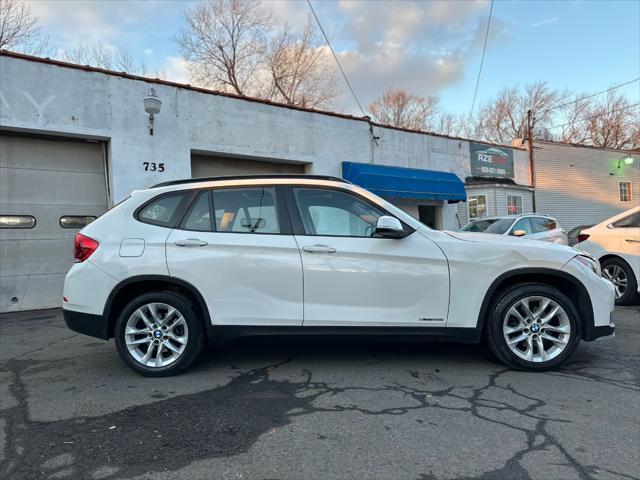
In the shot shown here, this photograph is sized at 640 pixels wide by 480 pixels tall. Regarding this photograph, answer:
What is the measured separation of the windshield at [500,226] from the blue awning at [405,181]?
2.82m

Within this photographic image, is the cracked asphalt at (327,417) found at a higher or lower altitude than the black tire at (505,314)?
lower

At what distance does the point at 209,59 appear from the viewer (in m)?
24.2

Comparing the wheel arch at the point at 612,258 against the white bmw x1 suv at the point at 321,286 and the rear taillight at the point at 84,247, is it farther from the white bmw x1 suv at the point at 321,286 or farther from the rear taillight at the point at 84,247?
the rear taillight at the point at 84,247

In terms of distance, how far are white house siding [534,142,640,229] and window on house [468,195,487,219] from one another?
3366 mm

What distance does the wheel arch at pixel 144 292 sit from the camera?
388 centimetres

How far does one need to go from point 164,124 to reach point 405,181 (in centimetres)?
710

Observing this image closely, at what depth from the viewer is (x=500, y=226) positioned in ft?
35.4

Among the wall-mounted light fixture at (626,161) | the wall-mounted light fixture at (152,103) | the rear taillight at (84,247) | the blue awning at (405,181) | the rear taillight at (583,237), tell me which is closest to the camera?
the rear taillight at (84,247)

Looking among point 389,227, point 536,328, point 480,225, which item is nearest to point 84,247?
point 389,227

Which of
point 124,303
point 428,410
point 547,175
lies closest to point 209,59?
point 547,175

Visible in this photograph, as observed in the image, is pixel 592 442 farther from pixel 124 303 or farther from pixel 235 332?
pixel 124 303

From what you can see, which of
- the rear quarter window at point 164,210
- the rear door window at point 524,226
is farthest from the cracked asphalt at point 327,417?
the rear door window at point 524,226

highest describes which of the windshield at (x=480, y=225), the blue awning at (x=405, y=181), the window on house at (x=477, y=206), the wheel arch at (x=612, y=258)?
the blue awning at (x=405, y=181)

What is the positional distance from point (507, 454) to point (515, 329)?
1.58m
